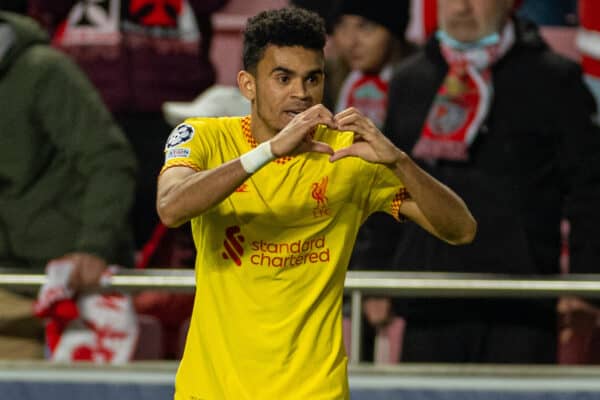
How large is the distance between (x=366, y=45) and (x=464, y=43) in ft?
2.47

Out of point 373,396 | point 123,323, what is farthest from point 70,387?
point 373,396

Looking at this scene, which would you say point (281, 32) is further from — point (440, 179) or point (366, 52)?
point (366, 52)

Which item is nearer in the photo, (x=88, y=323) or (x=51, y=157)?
(x=88, y=323)

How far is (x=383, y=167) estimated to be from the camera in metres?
3.86

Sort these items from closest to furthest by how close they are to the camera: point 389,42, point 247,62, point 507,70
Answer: point 247,62
point 507,70
point 389,42

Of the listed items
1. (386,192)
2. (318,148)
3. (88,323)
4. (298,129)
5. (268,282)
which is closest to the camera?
(298,129)

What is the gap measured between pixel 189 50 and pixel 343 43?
673 mm

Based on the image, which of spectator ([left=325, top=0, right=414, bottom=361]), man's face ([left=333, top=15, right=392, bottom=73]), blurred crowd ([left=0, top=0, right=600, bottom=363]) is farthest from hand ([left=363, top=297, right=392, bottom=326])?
man's face ([left=333, top=15, right=392, bottom=73])

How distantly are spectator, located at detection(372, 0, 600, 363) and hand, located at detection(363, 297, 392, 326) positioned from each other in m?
0.05

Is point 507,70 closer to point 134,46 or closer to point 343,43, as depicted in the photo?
point 343,43

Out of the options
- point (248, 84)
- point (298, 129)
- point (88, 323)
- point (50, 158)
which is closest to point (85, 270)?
point (88, 323)

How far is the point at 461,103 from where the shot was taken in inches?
220

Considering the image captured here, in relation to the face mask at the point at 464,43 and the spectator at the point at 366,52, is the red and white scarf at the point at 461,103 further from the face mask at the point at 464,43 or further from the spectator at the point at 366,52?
the spectator at the point at 366,52

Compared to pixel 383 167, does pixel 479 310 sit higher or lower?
lower
